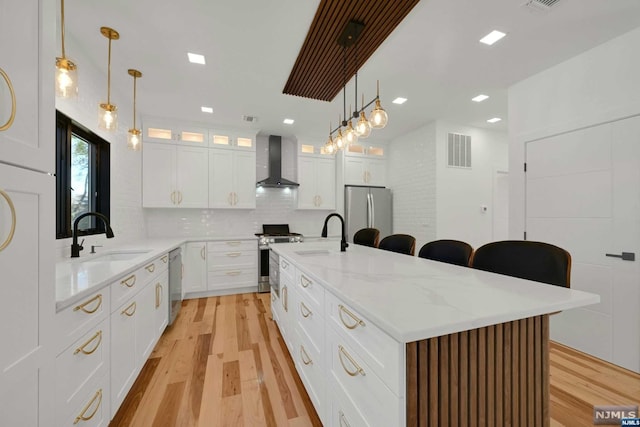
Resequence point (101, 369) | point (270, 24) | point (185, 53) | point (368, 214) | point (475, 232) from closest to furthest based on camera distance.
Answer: point (101, 369) → point (270, 24) → point (185, 53) → point (475, 232) → point (368, 214)

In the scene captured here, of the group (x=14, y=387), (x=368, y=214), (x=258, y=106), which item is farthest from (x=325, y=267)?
(x=368, y=214)

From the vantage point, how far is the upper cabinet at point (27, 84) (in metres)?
0.72

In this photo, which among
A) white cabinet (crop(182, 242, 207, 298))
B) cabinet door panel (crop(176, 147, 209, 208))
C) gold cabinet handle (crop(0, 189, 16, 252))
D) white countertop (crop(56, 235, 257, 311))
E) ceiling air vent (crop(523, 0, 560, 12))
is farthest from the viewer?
cabinet door panel (crop(176, 147, 209, 208))

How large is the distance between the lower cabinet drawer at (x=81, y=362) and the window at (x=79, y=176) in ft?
3.87

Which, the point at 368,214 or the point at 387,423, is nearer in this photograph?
the point at 387,423

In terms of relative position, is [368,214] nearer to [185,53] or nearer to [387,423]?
[185,53]

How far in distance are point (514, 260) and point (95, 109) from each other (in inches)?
147

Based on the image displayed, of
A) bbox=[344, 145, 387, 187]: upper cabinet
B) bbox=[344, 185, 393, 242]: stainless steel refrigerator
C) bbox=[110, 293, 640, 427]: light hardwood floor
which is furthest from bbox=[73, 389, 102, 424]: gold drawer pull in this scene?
bbox=[344, 145, 387, 187]: upper cabinet

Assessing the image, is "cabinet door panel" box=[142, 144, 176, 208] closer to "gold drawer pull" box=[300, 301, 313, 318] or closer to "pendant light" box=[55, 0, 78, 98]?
"pendant light" box=[55, 0, 78, 98]

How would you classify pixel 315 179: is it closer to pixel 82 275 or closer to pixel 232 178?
pixel 232 178

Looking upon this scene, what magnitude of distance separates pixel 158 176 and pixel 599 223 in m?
5.27

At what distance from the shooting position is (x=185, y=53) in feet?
7.66

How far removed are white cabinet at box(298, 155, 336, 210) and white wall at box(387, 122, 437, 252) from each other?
1278 millimetres

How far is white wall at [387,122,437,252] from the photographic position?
4191 mm
